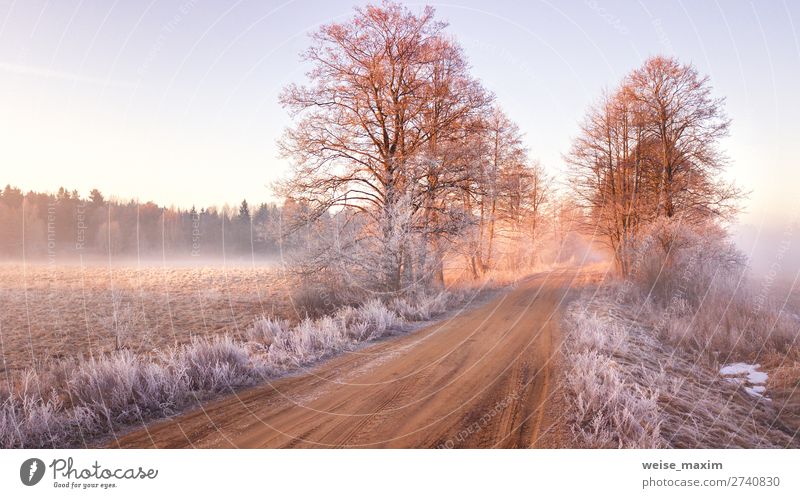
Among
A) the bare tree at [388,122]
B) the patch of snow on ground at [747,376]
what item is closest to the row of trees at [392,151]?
the bare tree at [388,122]

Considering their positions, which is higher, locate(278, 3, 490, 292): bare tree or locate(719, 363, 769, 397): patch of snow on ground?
locate(278, 3, 490, 292): bare tree

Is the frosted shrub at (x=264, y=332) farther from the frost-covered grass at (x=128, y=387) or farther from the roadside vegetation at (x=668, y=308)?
the roadside vegetation at (x=668, y=308)

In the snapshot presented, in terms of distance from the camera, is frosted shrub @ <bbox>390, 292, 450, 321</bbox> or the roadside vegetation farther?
frosted shrub @ <bbox>390, 292, 450, 321</bbox>

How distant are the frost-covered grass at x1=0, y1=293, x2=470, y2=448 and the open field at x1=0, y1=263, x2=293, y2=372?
3.55 metres

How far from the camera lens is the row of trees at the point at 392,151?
30.5 feet

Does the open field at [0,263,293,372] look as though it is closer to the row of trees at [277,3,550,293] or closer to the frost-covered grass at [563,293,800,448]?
the row of trees at [277,3,550,293]

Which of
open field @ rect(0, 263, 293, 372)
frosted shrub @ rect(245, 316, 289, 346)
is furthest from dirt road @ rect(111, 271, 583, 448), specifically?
open field @ rect(0, 263, 293, 372)

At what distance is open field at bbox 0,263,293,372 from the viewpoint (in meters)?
9.56

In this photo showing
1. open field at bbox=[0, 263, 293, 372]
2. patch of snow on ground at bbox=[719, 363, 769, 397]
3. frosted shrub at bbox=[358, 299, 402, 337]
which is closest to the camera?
patch of snow on ground at bbox=[719, 363, 769, 397]

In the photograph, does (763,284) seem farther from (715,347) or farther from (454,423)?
(454,423)

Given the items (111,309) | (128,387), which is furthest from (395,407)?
(111,309)

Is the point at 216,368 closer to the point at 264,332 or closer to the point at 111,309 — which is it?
the point at 264,332

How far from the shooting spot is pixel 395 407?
142 inches

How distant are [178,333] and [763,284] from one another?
14159 millimetres
